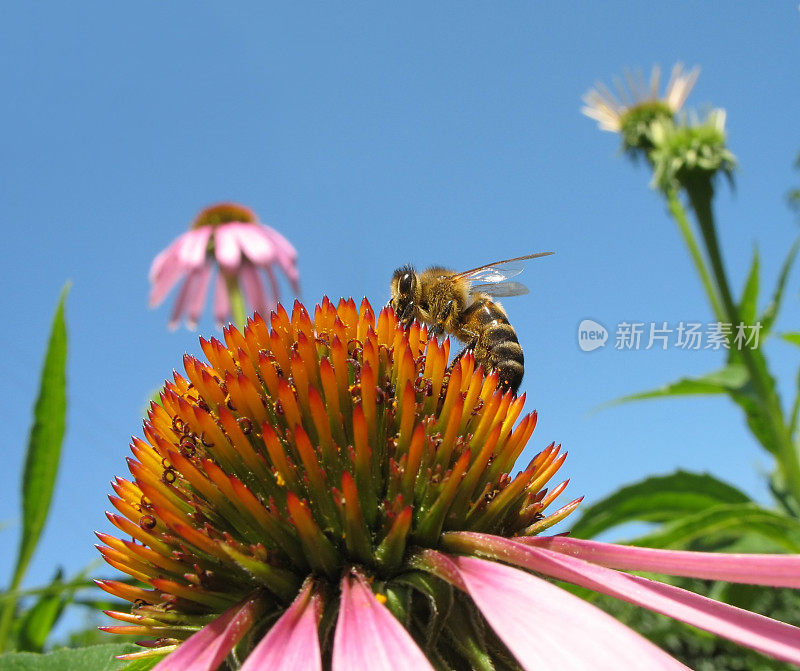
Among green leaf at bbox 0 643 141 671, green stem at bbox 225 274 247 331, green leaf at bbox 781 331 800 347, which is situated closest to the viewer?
green leaf at bbox 0 643 141 671

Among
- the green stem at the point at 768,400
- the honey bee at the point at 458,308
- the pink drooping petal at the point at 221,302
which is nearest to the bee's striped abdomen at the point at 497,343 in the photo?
the honey bee at the point at 458,308

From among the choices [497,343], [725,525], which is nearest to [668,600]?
[497,343]

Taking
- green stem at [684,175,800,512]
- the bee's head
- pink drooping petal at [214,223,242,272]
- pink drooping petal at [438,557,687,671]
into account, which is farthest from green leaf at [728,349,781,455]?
pink drooping petal at [214,223,242,272]

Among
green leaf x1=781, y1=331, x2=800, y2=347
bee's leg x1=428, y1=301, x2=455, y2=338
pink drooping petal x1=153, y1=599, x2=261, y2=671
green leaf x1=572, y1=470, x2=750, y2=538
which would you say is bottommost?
pink drooping petal x1=153, y1=599, x2=261, y2=671

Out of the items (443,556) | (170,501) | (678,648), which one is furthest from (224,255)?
(678,648)

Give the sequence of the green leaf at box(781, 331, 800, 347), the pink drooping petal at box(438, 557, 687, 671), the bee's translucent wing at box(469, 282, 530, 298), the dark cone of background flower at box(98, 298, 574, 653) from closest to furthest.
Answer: the pink drooping petal at box(438, 557, 687, 671), the dark cone of background flower at box(98, 298, 574, 653), the bee's translucent wing at box(469, 282, 530, 298), the green leaf at box(781, 331, 800, 347)

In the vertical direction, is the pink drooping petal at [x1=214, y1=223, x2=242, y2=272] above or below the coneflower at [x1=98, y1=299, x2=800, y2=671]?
above

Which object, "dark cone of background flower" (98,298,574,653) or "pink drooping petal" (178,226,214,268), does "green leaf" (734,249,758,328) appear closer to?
"dark cone of background flower" (98,298,574,653)

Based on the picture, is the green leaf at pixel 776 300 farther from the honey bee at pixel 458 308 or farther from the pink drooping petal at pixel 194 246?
the pink drooping petal at pixel 194 246
